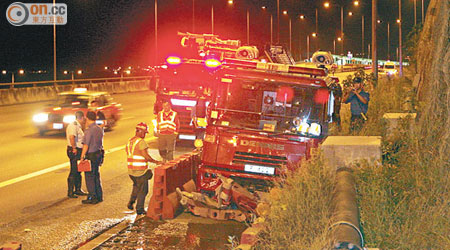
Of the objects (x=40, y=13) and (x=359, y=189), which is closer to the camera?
(x=359, y=189)

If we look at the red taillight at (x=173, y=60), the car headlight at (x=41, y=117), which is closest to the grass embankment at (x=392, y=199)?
the red taillight at (x=173, y=60)

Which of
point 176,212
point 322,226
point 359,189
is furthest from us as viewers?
point 176,212

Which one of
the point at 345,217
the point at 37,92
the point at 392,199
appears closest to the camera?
the point at 345,217

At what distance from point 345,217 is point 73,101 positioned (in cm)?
1680

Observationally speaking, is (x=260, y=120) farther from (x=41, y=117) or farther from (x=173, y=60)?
(x=41, y=117)

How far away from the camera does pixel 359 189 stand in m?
7.87

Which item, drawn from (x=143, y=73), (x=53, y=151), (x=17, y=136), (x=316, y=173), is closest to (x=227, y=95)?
(x=316, y=173)

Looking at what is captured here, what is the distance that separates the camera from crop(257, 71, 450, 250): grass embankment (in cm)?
670

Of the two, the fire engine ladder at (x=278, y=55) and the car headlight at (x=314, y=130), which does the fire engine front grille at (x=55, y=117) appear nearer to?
the fire engine ladder at (x=278, y=55)

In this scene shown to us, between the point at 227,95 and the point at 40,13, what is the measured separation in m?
65.9

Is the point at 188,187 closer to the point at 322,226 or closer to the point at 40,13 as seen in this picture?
the point at 322,226

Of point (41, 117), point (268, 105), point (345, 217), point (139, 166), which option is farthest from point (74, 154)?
point (41, 117)

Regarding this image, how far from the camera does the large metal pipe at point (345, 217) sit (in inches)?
223

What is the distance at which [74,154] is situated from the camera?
1231cm
